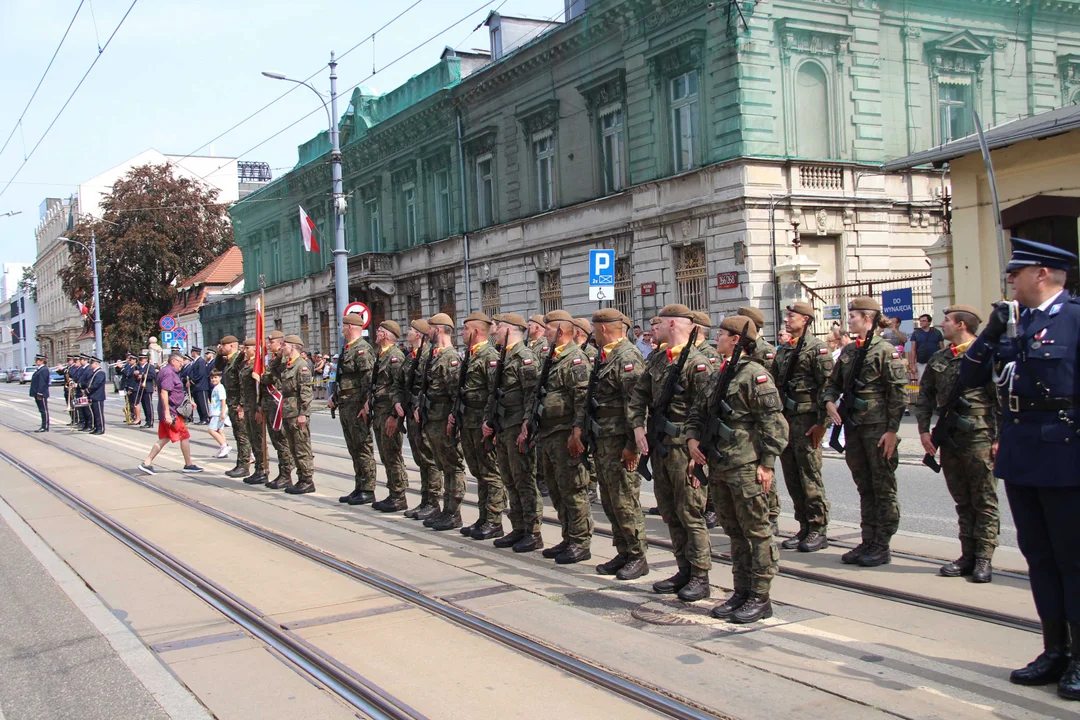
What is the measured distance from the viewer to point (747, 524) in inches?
230

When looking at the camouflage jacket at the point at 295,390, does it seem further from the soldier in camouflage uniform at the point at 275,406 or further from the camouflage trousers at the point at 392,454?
the camouflage trousers at the point at 392,454

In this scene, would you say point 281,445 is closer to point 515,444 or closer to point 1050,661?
point 515,444

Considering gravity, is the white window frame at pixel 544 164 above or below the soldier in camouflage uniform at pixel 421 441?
above

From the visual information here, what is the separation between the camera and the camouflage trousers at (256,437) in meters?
13.4

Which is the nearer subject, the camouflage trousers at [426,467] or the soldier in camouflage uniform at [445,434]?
the soldier in camouflage uniform at [445,434]

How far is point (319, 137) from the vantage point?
42938 mm

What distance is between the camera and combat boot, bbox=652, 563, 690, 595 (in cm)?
657

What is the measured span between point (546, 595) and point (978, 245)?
14.7 metres

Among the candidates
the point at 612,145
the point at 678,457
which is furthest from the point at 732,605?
the point at 612,145

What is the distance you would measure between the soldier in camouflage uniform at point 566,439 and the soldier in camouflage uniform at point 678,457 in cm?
96

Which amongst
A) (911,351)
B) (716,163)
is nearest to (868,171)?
(716,163)

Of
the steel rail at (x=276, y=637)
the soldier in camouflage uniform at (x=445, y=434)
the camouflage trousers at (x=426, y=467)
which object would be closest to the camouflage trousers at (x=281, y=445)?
the steel rail at (x=276, y=637)

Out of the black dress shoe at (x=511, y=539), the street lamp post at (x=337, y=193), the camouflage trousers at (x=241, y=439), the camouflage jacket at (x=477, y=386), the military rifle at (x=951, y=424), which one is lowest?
the black dress shoe at (x=511, y=539)

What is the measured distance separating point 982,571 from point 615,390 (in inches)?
107
